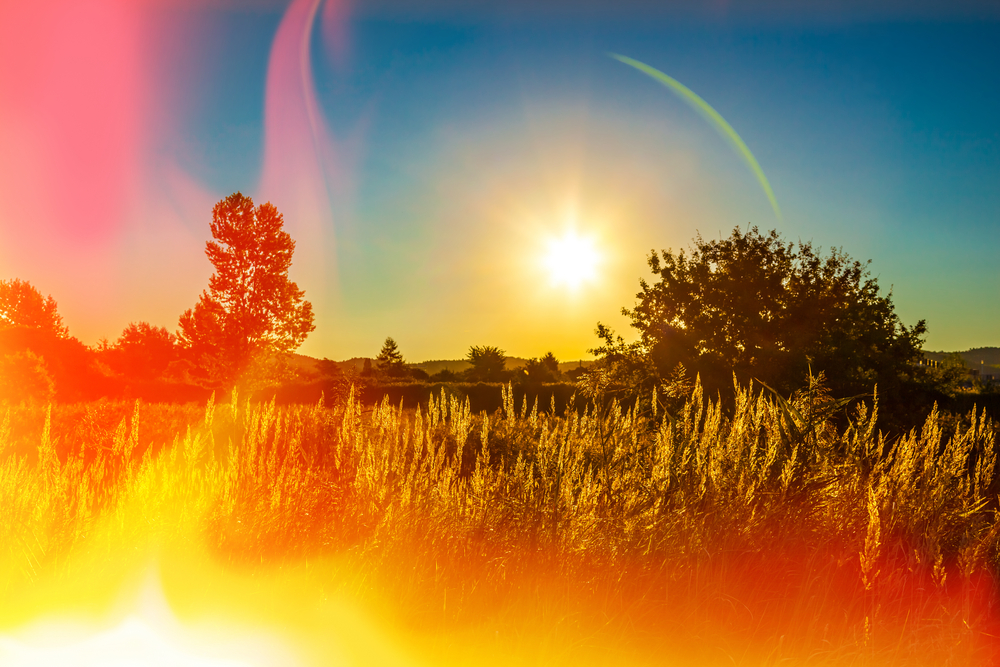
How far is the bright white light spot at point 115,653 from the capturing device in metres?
2.80

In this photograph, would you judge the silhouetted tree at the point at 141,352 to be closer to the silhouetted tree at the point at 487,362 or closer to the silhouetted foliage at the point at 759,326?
the silhouetted tree at the point at 487,362

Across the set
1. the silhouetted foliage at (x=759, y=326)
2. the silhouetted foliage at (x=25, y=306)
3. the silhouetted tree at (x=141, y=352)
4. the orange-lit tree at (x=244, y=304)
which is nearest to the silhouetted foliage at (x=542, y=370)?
the silhouetted foliage at (x=759, y=326)

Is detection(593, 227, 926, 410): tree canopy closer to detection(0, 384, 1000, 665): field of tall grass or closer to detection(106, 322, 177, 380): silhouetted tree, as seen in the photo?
detection(0, 384, 1000, 665): field of tall grass

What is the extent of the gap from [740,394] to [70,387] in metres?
24.6

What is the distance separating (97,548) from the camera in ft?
12.0

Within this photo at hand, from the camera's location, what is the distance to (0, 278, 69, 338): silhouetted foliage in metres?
40.8

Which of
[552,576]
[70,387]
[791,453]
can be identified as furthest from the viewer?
[70,387]

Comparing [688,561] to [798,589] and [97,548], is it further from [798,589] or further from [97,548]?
[97,548]

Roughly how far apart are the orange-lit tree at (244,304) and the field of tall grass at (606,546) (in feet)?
84.6

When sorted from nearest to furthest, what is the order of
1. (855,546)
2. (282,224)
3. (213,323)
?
(855,546) → (213,323) → (282,224)

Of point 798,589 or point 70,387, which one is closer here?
point 798,589

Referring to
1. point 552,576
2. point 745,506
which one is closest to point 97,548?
point 552,576

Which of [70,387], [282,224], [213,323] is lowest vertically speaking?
[70,387]

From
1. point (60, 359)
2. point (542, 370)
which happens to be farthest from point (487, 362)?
point (60, 359)
